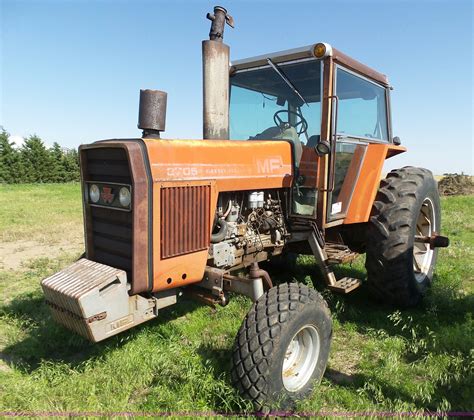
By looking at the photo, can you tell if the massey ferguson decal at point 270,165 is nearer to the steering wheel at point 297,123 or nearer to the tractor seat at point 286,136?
the tractor seat at point 286,136

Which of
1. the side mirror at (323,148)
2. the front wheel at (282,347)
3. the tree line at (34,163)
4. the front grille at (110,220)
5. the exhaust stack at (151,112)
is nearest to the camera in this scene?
the front wheel at (282,347)

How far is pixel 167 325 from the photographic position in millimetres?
3637

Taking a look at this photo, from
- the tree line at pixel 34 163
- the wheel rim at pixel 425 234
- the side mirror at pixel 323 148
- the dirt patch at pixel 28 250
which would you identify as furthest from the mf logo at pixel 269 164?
the tree line at pixel 34 163

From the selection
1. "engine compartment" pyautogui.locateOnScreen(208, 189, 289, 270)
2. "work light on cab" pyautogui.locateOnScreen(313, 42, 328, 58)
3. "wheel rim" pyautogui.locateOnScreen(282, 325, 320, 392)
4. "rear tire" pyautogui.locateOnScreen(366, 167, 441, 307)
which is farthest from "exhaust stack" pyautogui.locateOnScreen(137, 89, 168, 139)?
"rear tire" pyautogui.locateOnScreen(366, 167, 441, 307)

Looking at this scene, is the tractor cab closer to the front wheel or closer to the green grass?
the front wheel

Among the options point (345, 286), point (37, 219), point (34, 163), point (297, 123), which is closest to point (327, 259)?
point (345, 286)

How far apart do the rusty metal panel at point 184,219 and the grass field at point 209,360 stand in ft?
2.73

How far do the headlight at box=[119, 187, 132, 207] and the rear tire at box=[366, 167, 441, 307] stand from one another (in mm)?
2403

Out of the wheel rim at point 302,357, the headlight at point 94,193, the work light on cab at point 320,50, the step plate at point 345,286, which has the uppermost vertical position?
the work light on cab at point 320,50

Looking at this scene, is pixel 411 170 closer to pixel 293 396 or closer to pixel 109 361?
pixel 293 396

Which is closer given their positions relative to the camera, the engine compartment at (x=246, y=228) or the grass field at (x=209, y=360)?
the grass field at (x=209, y=360)

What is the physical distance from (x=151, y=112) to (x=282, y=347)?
1.79m

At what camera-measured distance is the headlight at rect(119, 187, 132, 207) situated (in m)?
2.58

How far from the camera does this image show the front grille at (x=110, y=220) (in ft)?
8.66
